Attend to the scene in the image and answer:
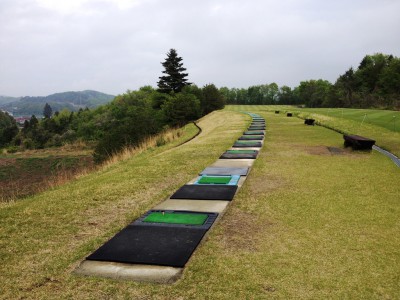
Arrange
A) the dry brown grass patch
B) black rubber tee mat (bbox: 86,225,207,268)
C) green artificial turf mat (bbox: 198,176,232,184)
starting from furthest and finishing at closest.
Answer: green artificial turf mat (bbox: 198,176,232,184)
the dry brown grass patch
black rubber tee mat (bbox: 86,225,207,268)

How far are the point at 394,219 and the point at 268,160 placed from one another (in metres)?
5.36

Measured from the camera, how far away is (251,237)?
4.62 meters

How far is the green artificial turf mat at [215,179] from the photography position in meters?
7.78

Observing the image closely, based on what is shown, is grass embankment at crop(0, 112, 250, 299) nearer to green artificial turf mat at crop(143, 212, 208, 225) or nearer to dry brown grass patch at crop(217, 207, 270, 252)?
green artificial turf mat at crop(143, 212, 208, 225)

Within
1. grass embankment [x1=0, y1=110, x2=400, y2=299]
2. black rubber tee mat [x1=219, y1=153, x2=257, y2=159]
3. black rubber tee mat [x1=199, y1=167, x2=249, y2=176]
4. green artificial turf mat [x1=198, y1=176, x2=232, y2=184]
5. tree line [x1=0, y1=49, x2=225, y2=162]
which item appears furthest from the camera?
tree line [x1=0, y1=49, x2=225, y2=162]

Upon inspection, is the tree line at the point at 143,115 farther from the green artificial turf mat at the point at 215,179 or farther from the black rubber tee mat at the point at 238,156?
the green artificial turf mat at the point at 215,179

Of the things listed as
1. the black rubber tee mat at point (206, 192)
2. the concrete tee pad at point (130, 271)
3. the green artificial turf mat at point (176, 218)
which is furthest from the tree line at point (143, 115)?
the concrete tee pad at point (130, 271)

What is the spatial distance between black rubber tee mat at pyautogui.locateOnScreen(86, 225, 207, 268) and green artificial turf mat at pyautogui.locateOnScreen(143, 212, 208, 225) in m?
0.30

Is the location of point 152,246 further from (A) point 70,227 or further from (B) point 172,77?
(B) point 172,77

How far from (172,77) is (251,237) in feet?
172

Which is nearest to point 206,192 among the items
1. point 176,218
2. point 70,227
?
point 176,218

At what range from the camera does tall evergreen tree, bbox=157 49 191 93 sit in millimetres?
54719

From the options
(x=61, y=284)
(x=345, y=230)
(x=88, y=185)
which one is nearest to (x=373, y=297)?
(x=345, y=230)

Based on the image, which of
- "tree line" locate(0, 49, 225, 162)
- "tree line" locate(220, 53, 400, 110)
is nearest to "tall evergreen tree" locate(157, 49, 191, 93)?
"tree line" locate(0, 49, 225, 162)
